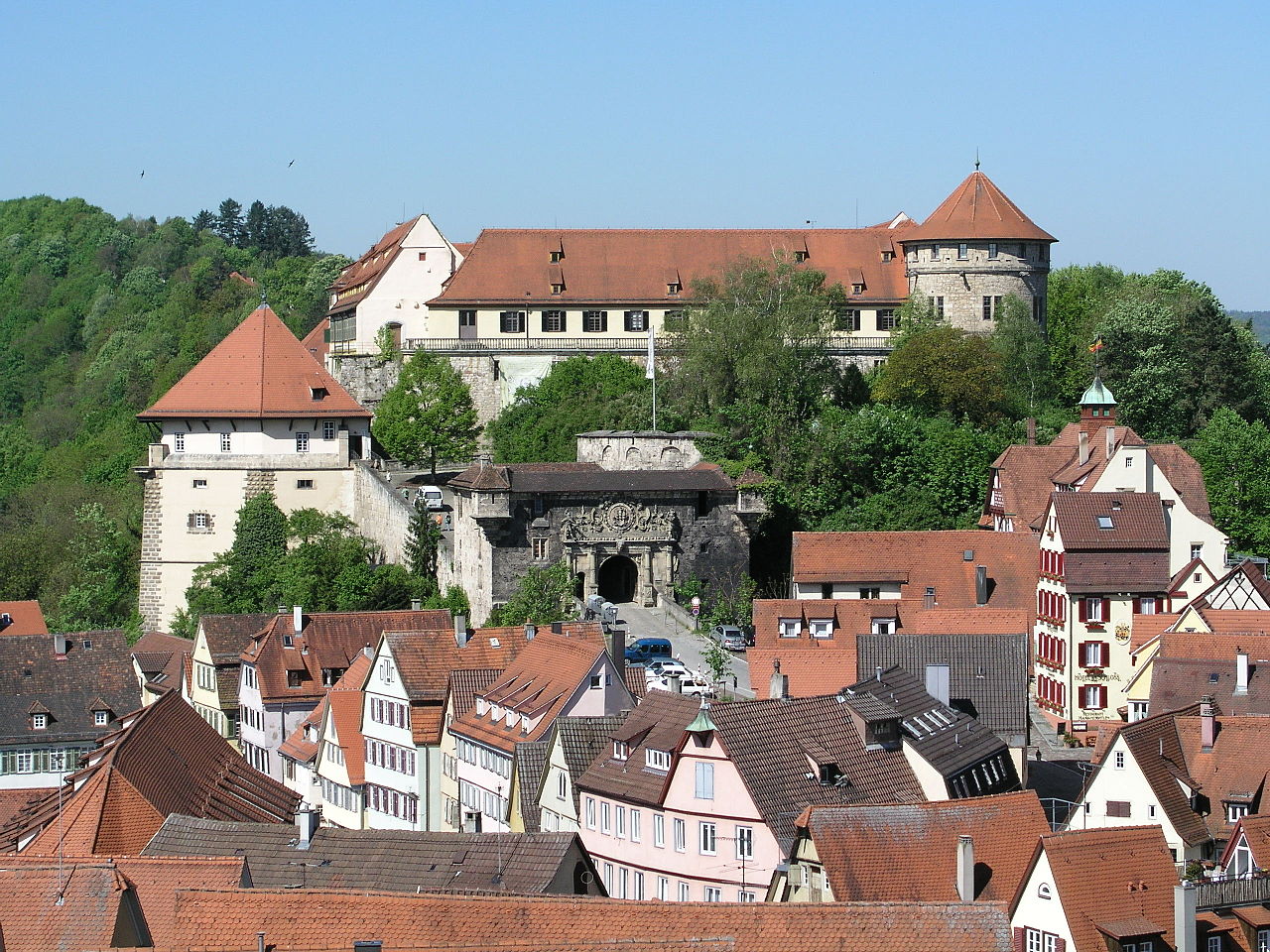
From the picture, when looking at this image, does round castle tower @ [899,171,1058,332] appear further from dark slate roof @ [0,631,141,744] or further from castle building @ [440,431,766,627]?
dark slate roof @ [0,631,141,744]

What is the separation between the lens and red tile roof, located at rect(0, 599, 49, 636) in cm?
6438

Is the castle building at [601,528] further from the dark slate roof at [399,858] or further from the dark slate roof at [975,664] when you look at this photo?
the dark slate roof at [399,858]

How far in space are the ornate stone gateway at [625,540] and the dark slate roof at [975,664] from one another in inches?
481

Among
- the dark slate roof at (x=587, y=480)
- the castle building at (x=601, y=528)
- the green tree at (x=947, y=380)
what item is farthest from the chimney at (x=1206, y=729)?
the green tree at (x=947, y=380)

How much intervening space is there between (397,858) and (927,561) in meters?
30.7

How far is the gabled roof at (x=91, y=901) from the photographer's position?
25875mm

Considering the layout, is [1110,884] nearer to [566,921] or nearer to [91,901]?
[566,921]

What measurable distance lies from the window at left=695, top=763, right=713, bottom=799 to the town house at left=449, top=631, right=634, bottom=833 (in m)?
5.29

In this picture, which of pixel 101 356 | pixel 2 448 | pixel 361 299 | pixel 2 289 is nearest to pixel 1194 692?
pixel 361 299

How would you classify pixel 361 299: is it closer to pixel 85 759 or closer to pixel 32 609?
pixel 32 609

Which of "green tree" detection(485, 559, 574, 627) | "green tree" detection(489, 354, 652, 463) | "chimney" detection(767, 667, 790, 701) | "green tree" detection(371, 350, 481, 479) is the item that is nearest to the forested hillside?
"green tree" detection(371, 350, 481, 479)

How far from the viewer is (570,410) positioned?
2785 inches

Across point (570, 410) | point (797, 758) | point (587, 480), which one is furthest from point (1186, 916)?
point (570, 410)

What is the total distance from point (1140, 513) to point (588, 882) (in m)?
28.6
